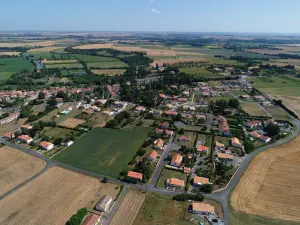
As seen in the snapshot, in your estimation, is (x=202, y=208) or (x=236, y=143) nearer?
(x=202, y=208)

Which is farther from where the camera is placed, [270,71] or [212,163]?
[270,71]

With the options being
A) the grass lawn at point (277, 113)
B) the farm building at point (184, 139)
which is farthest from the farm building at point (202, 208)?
the grass lawn at point (277, 113)

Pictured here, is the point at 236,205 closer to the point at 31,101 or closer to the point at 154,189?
the point at 154,189

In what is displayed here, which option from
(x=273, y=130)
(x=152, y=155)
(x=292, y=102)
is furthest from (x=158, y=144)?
(x=292, y=102)

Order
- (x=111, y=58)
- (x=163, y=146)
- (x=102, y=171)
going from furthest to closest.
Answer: (x=111, y=58) < (x=163, y=146) < (x=102, y=171)

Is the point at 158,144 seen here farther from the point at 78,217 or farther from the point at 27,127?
the point at 27,127

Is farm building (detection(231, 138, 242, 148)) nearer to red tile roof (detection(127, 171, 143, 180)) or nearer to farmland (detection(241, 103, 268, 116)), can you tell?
farmland (detection(241, 103, 268, 116))

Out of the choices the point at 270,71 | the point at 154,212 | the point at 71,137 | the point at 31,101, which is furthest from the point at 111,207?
the point at 270,71
